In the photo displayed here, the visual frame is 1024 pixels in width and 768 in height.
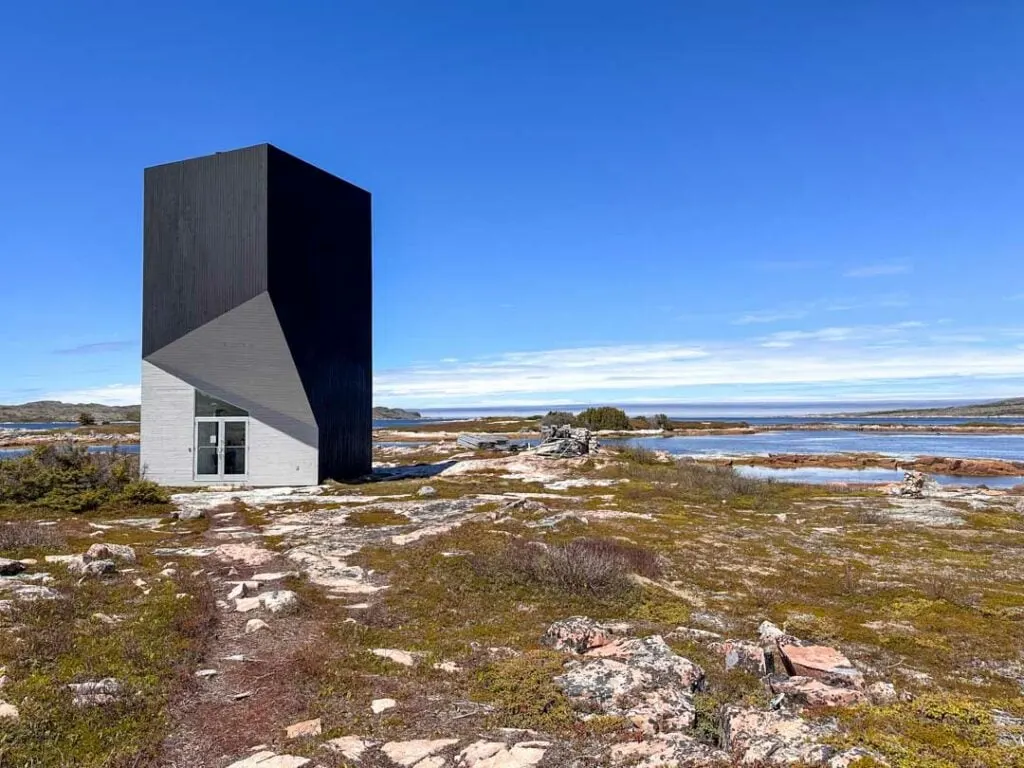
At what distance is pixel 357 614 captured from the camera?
9680 millimetres

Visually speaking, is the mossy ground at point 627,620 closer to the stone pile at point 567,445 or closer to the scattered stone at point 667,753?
the scattered stone at point 667,753

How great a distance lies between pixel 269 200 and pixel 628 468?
69.0 feet

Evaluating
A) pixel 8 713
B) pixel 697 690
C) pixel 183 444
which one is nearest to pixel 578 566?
pixel 697 690

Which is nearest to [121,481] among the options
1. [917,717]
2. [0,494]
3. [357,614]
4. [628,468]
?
[0,494]

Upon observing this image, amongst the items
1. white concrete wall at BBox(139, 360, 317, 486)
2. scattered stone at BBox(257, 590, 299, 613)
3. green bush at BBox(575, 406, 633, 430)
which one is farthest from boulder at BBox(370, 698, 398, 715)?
green bush at BBox(575, 406, 633, 430)

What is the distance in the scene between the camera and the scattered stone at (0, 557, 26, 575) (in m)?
11.0

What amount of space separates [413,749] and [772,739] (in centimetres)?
310

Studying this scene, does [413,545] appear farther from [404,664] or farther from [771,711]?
[771,711]

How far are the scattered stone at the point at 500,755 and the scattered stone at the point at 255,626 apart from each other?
455 cm

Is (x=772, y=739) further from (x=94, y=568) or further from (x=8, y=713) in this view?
(x=94, y=568)

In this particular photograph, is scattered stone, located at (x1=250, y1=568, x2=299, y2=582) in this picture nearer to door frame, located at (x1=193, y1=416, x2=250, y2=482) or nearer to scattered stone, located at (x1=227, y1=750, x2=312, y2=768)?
scattered stone, located at (x1=227, y1=750, x2=312, y2=768)

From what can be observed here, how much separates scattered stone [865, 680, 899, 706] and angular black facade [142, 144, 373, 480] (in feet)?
78.9

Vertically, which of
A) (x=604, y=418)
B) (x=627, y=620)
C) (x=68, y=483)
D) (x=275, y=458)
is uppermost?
(x=604, y=418)

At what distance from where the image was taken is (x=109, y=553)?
41.0 feet
